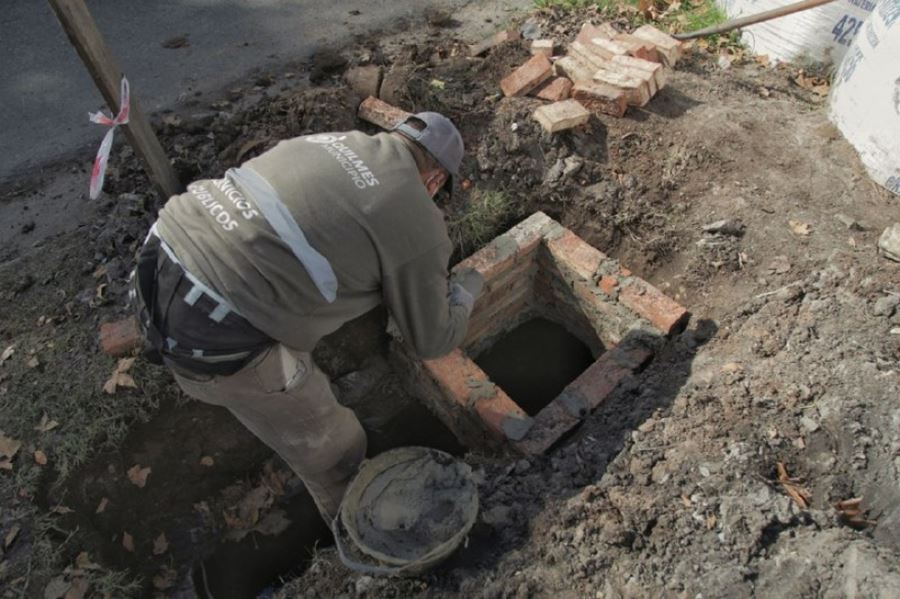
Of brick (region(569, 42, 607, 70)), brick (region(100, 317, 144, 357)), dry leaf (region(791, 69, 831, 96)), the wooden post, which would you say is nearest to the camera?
the wooden post

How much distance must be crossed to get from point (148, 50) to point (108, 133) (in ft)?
11.6

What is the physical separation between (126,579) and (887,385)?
3.68 meters

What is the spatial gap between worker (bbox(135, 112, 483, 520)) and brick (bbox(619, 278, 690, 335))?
4.11 ft

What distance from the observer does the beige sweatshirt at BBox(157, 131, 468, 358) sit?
201cm

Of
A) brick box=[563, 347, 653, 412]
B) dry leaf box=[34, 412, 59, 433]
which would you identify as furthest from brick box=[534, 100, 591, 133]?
dry leaf box=[34, 412, 59, 433]

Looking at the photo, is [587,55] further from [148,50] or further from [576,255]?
[148,50]

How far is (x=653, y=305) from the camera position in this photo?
319 cm

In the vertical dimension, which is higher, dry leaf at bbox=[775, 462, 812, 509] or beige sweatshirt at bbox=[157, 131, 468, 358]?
beige sweatshirt at bbox=[157, 131, 468, 358]

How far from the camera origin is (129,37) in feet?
19.5

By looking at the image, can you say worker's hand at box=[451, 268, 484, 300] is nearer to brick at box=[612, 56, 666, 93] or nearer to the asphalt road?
brick at box=[612, 56, 666, 93]

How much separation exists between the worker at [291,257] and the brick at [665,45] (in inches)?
113

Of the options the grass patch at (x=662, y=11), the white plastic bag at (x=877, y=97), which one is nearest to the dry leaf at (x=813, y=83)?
the white plastic bag at (x=877, y=97)

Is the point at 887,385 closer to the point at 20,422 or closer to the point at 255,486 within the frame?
the point at 255,486

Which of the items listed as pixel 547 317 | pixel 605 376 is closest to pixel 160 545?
pixel 605 376
